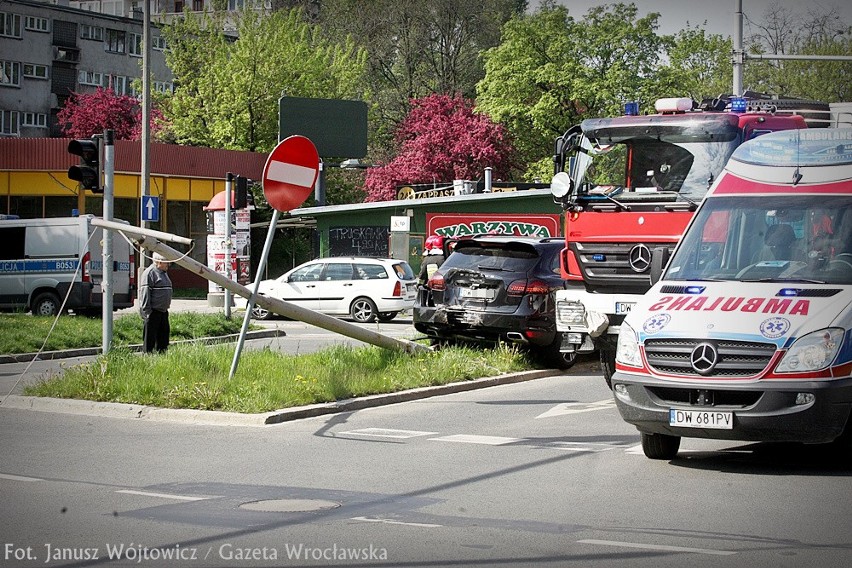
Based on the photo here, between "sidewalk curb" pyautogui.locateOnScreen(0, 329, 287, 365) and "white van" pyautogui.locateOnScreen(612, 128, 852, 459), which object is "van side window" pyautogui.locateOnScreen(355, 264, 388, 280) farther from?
"white van" pyautogui.locateOnScreen(612, 128, 852, 459)

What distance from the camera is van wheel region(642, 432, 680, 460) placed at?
10227 millimetres

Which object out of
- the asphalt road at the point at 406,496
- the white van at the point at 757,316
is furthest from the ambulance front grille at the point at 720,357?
the asphalt road at the point at 406,496

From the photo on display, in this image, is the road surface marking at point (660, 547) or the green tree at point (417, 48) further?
the green tree at point (417, 48)

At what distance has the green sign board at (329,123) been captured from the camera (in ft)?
164

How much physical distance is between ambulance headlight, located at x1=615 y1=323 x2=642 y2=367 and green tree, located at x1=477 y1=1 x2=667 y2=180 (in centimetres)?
4708

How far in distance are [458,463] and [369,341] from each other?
596 centimetres

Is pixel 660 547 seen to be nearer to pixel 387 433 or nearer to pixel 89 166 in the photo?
pixel 387 433

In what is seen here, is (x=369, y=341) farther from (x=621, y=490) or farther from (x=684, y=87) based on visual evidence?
(x=684, y=87)

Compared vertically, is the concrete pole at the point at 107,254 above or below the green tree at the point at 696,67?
below

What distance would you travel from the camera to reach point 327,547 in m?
7.07

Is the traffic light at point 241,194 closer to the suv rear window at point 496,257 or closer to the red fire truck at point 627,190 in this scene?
the suv rear window at point 496,257

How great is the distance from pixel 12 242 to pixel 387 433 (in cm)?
2035

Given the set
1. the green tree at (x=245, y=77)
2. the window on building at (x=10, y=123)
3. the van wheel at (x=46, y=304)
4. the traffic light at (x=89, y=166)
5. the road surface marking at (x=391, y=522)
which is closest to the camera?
the road surface marking at (x=391, y=522)

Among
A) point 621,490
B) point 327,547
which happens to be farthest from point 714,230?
point 327,547
